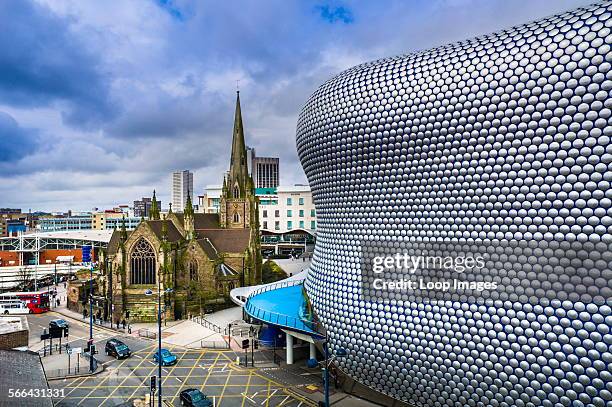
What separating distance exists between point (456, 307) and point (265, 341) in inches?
629

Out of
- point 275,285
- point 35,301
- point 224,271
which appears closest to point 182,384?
point 275,285

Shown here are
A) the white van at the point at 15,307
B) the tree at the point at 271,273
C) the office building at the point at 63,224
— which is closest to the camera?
the white van at the point at 15,307

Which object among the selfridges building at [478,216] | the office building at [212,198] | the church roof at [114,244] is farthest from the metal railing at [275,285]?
the office building at [212,198]

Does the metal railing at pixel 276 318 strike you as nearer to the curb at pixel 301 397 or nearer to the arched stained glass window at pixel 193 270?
the curb at pixel 301 397

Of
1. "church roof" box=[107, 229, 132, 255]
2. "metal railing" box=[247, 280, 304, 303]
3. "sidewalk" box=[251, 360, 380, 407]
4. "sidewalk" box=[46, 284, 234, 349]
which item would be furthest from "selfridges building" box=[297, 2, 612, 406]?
"church roof" box=[107, 229, 132, 255]

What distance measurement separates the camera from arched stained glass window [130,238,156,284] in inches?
1542

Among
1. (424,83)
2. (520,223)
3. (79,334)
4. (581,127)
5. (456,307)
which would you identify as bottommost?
(79,334)

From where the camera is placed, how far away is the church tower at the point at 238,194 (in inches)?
2087

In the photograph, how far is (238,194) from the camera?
53.3 m

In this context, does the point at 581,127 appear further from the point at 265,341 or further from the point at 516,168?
the point at 265,341

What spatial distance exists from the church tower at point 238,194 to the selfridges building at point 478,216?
3172 centimetres

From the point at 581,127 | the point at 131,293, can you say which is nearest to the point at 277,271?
the point at 131,293

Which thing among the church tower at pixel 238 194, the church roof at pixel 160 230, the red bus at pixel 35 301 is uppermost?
the church tower at pixel 238 194

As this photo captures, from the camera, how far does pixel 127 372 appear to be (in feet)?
79.9
